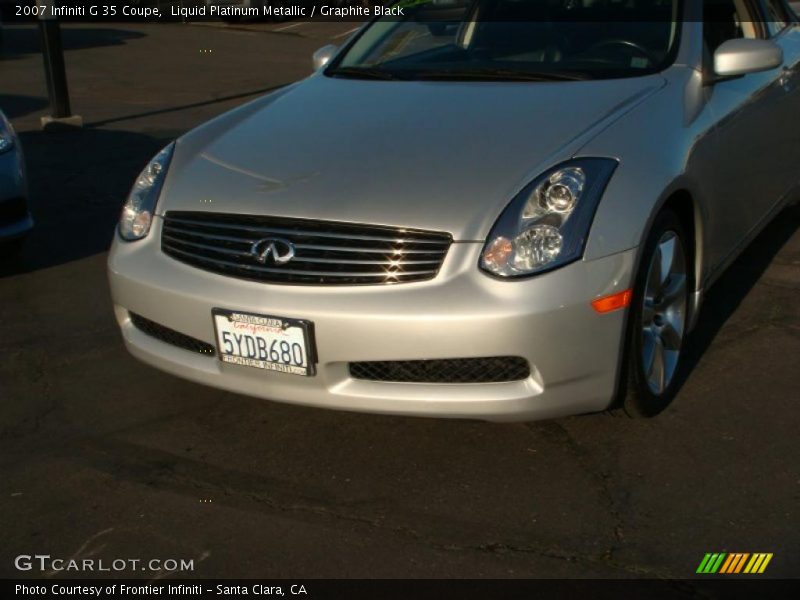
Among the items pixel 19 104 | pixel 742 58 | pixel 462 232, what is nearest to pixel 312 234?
pixel 462 232

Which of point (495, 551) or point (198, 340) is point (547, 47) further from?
point (495, 551)

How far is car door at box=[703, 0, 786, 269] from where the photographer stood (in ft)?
13.7

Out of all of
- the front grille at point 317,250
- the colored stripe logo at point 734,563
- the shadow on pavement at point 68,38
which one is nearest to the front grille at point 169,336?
the front grille at point 317,250

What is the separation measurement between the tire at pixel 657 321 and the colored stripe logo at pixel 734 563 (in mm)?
730

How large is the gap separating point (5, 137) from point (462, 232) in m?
3.21

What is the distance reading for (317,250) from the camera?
3.45 m

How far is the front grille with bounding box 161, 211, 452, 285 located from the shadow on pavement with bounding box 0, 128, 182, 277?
258 centimetres

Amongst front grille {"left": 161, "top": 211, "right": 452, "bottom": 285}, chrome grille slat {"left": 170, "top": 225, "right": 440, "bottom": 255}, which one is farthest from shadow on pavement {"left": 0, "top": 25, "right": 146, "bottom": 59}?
front grille {"left": 161, "top": 211, "right": 452, "bottom": 285}

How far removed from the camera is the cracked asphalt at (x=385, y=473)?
314 centimetres

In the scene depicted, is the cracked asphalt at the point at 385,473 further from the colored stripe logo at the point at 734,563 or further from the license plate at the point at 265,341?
the license plate at the point at 265,341

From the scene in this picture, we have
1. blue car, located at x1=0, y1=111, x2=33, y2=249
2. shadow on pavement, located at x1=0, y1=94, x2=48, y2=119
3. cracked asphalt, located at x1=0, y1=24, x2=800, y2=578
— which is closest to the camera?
cracked asphalt, located at x1=0, y1=24, x2=800, y2=578

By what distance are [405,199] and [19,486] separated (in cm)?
152

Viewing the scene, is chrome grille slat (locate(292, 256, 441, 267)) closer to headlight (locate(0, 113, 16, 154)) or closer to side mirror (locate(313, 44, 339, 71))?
side mirror (locate(313, 44, 339, 71))

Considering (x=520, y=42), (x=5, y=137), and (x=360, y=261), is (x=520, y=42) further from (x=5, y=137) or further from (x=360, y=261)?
(x=5, y=137)
